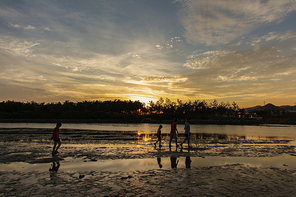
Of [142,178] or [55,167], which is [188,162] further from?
[55,167]

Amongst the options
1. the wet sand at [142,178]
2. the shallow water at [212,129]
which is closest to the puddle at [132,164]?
the wet sand at [142,178]

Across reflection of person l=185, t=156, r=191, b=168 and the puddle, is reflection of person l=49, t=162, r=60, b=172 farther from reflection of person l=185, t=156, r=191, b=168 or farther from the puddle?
reflection of person l=185, t=156, r=191, b=168

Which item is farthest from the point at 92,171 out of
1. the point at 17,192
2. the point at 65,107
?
the point at 65,107

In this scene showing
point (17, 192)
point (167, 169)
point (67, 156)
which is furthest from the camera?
point (67, 156)

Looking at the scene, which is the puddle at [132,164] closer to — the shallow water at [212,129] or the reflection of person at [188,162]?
the reflection of person at [188,162]

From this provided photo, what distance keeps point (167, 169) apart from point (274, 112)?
222 metres

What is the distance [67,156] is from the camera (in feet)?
41.5

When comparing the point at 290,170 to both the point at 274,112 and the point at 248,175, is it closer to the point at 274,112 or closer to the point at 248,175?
the point at 248,175

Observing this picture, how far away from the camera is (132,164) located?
35.2ft

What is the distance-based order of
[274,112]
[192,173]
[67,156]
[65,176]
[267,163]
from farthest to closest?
1. [274,112]
2. [67,156]
3. [267,163]
4. [192,173]
5. [65,176]

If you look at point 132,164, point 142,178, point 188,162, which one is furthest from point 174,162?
point 142,178

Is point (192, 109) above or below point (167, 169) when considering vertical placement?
above

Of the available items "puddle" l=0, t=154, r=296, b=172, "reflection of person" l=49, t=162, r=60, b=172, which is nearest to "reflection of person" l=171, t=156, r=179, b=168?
"puddle" l=0, t=154, r=296, b=172

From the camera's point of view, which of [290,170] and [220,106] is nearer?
[290,170]
